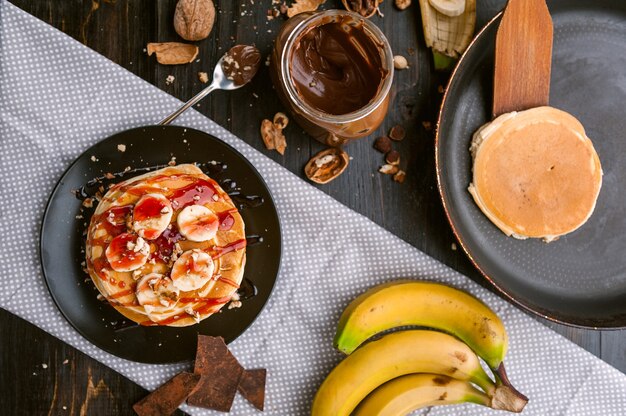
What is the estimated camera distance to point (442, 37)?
4.73 ft

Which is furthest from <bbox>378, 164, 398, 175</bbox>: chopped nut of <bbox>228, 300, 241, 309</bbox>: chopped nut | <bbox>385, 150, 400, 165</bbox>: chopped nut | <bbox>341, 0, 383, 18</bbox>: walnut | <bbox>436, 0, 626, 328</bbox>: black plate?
<bbox>228, 300, 241, 309</bbox>: chopped nut

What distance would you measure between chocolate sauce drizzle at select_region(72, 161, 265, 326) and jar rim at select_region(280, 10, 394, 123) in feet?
0.88

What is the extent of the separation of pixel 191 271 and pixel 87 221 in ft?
1.04

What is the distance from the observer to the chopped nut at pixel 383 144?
1448 millimetres

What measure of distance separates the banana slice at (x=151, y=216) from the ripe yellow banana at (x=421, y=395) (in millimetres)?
643

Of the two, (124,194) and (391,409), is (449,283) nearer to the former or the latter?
(391,409)

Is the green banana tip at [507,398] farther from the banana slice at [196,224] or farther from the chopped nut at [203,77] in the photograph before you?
the chopped nut at [203,77]

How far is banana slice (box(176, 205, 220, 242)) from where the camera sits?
1.27m

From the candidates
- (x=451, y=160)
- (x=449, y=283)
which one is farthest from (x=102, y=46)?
(x=449, y=283)

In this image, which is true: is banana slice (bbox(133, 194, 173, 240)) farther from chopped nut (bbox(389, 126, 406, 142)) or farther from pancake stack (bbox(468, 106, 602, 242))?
pancake stack (bbox(468, 106, 602, 242))

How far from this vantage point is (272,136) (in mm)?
1440

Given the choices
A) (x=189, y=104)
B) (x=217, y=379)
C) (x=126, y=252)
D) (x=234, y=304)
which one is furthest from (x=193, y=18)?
(x=217, y=379)

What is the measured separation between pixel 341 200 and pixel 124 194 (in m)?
0.52

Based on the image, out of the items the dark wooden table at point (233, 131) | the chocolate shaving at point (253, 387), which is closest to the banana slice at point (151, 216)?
the dark wooden table at point (233, 131)
